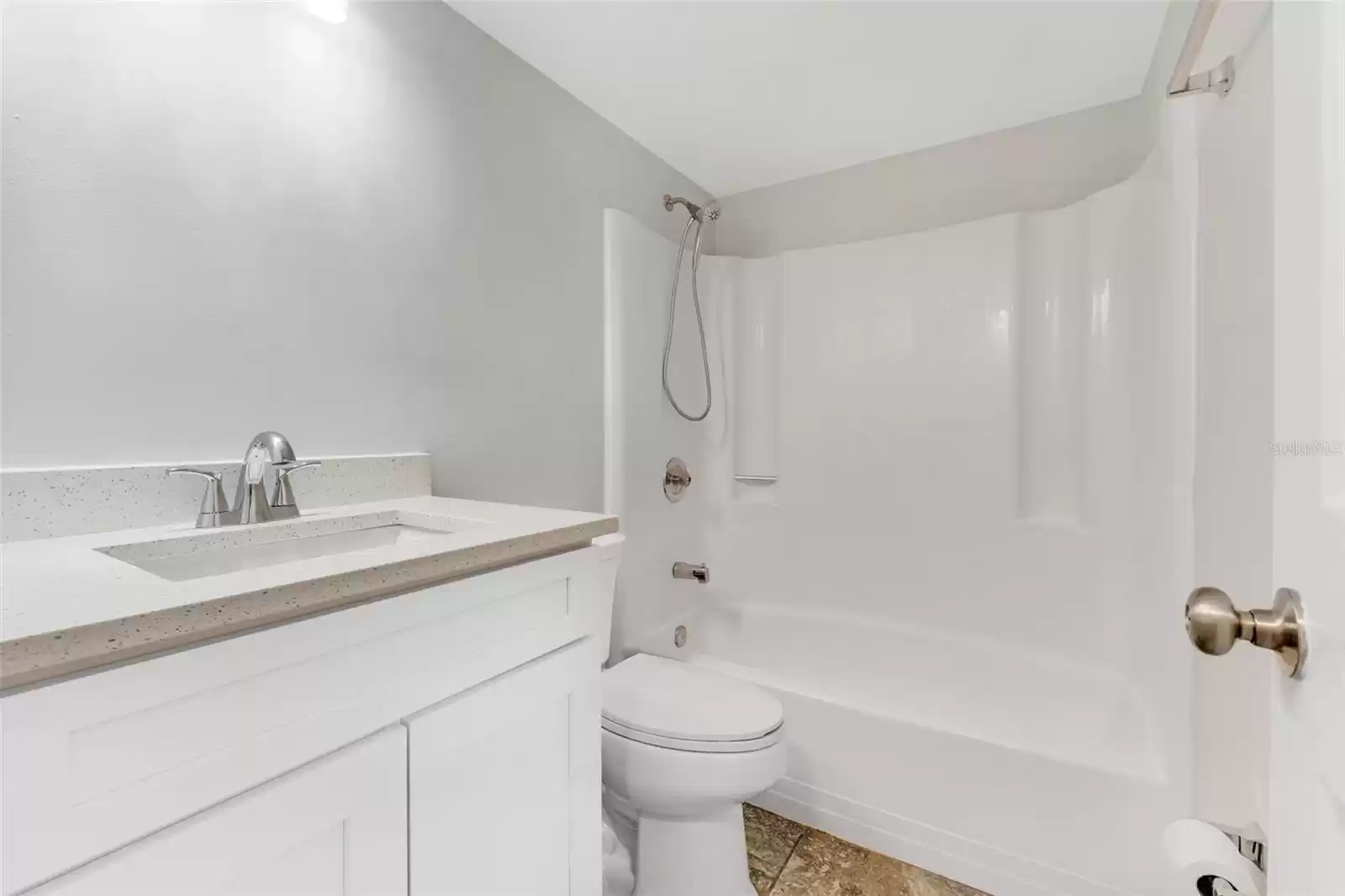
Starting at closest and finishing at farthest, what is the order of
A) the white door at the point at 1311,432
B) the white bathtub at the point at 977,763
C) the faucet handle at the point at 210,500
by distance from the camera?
1. the white door at the point at 1311,432
2. the faucet handle at the point at 210,500
3. the white bathtub at the point at 977,763

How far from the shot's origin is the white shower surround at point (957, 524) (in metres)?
1.44

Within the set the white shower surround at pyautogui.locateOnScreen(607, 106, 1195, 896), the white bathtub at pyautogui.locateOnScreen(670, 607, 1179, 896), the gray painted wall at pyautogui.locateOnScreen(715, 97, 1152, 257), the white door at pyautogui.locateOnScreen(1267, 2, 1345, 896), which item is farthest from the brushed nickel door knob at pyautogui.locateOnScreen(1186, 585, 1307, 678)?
the gray painted wall at pyautogui.locateOnScreen(715, 97, 1152, 257)

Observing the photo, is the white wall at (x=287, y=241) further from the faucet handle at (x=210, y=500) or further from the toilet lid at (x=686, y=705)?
the toilet lid at (x=686, y=705)

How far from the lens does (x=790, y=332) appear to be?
2.34 meters

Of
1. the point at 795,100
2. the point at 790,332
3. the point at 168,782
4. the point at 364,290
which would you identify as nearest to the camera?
the point at 168,782

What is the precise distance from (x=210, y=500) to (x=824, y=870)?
5.36ft

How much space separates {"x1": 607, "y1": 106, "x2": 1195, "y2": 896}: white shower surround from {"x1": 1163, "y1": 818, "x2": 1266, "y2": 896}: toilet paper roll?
2.36ft

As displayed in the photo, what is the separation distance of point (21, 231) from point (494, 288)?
0.84m

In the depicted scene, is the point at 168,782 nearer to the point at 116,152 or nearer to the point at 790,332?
the point at 116,152

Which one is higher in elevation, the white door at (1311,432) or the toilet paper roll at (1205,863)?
the white door at (1311,432)

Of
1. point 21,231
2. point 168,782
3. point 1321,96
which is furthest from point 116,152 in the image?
point 1321,96

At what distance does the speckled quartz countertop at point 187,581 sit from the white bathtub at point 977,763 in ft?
3.95

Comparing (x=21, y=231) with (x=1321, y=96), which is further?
(x=21, y=231)

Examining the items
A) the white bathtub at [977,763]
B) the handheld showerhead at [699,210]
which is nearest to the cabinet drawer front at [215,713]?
the white bathtub at [977,763]
